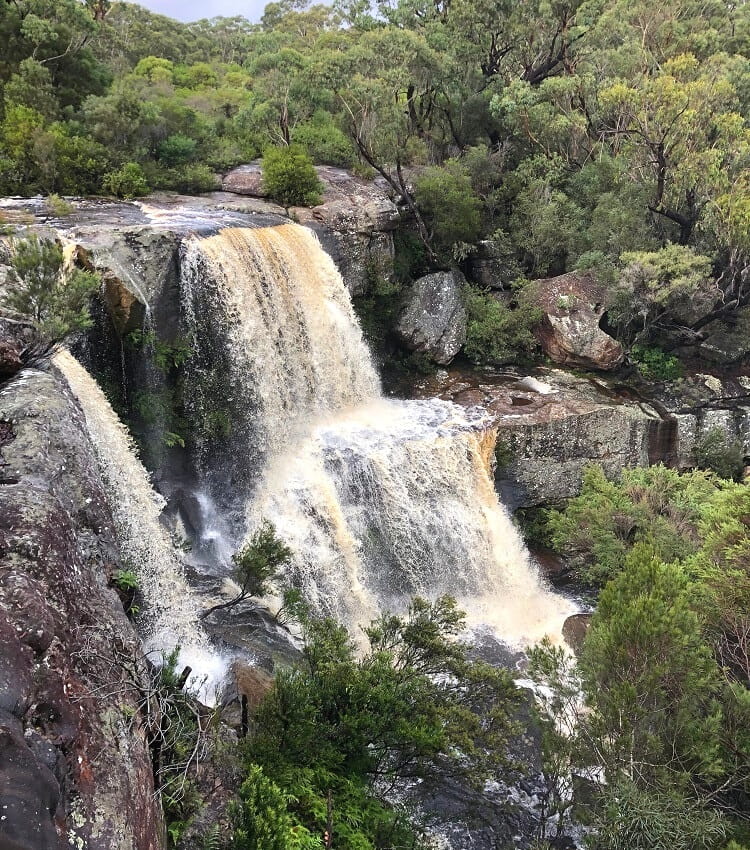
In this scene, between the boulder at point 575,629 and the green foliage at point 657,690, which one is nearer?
Answer: the green foliage at point 657,690

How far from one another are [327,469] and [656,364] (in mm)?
10630

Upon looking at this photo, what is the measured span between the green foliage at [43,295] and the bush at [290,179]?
983cm

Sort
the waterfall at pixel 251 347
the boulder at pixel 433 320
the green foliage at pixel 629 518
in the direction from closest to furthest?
the green foliage at pixel 629 518
the waterfall at pixel 251 347
the boulder at pixel 433 320

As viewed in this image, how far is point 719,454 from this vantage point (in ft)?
51.4

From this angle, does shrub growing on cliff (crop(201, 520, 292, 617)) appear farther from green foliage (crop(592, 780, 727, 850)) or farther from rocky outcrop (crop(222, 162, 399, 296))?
rocky outcrop (crop(222, 162, 399, 296))

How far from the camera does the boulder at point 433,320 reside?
1686cm

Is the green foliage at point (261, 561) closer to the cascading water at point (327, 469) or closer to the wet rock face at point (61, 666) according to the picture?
the cascading water at point (327, 469)

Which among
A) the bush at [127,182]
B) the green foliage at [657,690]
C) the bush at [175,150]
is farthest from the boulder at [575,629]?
the bush at [175,150]

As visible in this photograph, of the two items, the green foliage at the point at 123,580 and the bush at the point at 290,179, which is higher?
the bush at the point at 290,179

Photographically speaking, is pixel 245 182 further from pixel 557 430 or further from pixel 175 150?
pixel 557 430

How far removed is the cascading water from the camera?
11719mm

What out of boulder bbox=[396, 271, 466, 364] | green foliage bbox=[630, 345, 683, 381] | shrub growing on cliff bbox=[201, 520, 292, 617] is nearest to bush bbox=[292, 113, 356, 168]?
boulder bbox=[396, 271, 466, 364]

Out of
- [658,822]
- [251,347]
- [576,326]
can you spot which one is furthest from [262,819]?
[576,326]

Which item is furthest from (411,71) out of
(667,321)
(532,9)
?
(667,321)
